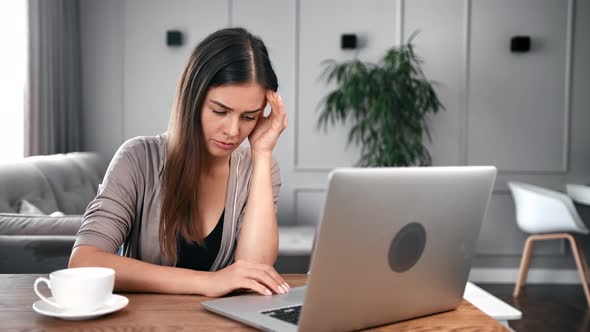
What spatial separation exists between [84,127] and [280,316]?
13.6ft

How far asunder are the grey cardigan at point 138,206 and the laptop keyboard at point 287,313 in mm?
525

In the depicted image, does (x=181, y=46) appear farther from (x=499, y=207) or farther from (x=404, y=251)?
(x=404, y=251)

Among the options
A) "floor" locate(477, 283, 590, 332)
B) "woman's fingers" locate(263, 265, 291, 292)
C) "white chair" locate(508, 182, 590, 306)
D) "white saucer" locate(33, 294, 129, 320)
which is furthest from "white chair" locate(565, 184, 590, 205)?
"white saucer" locate(33, 294, 129, 320)

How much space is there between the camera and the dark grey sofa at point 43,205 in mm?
2055

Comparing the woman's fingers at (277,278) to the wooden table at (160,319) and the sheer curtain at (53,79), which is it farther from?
the sheer curtain at (53,79)

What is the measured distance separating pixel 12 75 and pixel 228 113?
9.03 feet

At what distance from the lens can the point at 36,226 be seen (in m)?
2.16

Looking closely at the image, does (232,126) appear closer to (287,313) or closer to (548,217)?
(287,313)

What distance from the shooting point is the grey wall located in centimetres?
467

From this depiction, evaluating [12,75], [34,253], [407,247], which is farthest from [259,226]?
[12,75]

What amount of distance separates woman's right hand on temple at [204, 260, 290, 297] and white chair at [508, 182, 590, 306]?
131 inches

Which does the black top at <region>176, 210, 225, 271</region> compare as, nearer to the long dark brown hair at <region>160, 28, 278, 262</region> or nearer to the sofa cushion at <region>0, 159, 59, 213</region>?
the long dark brown hair at <region>160, 28, 278, 262</region>

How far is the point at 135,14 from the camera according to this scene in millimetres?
4680

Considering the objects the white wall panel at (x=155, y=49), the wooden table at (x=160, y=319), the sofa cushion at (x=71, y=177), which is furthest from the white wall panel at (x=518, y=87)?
the wooden table at (x=160, y=319)
